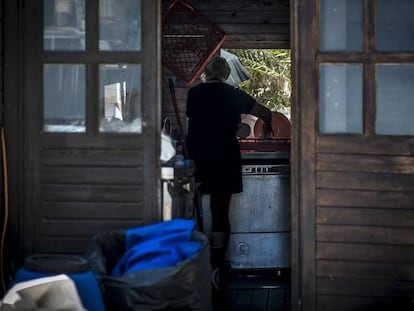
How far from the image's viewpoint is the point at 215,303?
17.8 feet

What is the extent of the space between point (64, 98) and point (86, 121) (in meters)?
0.19

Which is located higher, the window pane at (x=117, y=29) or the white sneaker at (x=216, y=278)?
the window pane at (x=117, y=29)

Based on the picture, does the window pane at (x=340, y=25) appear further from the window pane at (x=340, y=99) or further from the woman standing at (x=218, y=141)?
the woman standing at (x=218, y=141)

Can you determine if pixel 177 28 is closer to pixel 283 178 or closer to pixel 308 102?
pixel 283 178

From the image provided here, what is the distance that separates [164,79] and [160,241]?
4113 mm

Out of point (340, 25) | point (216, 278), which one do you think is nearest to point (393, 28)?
point (340, 25)

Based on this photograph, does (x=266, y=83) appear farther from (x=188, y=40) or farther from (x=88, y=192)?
(x=88, y=192)

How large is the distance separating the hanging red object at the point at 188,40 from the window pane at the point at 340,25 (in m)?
3.26

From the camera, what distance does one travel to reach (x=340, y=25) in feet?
Result: 15.1

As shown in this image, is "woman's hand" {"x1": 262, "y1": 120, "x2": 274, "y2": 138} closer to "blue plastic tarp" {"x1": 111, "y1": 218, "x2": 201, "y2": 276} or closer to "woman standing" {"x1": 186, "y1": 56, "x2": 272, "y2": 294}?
"woman standing" {"x1": 186, "y1": 56, "x2": 272, "y2": 294}

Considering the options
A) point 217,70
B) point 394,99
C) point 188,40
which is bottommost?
point 394,99

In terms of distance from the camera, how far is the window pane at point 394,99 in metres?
4.57

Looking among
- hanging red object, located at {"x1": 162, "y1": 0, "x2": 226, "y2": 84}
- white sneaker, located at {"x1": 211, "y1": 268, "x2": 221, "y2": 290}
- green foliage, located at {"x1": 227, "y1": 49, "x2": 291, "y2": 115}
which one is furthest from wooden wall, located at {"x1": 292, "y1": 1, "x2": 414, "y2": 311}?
green foliage, located at {"x1": 227, "y1": 49, "x2": 291, "y2": 115}

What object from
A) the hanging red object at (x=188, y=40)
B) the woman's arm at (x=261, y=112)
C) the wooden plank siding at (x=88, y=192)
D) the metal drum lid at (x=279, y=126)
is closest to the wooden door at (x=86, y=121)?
the wooden plank siding at (x=88, y=192)
